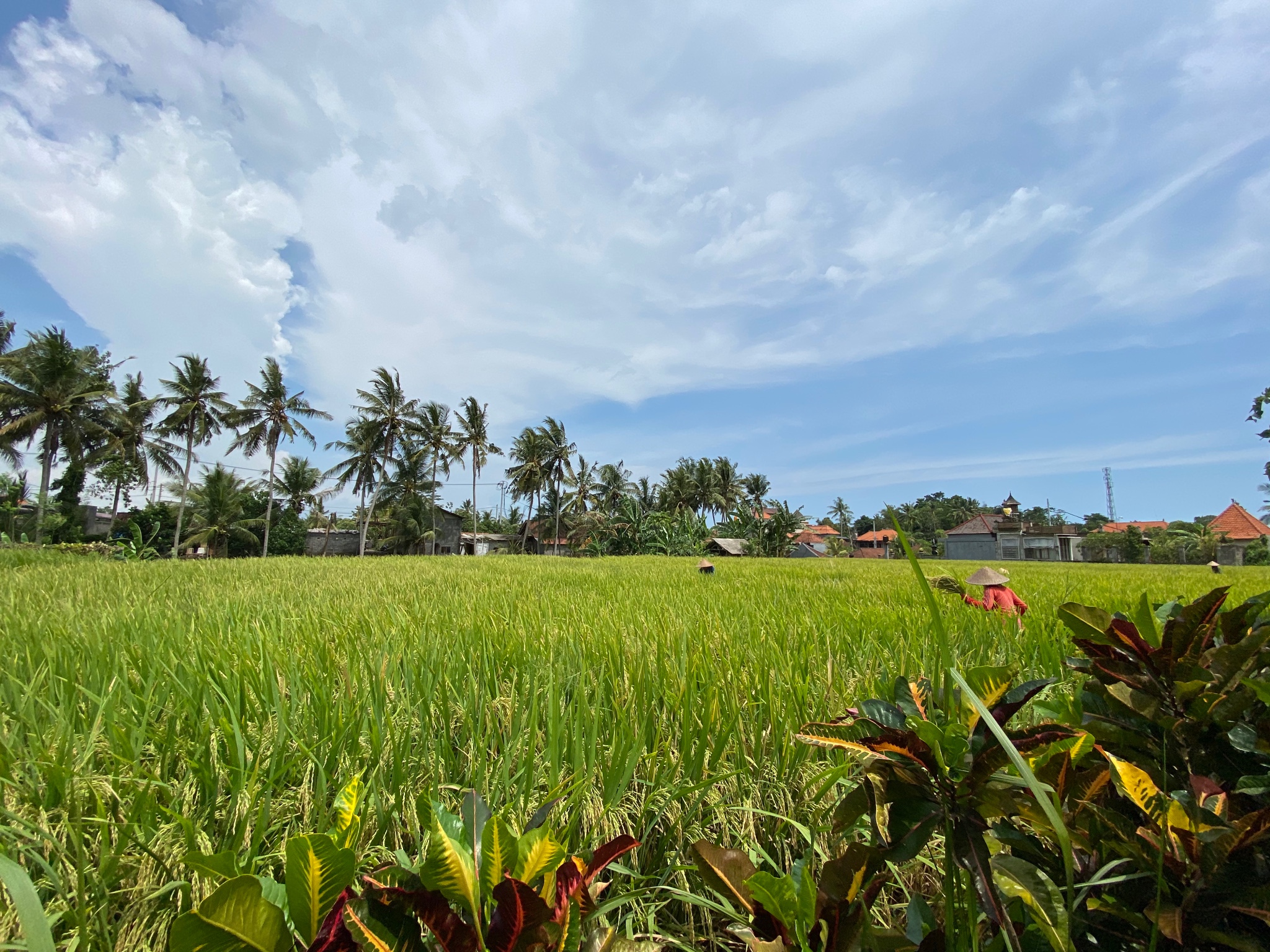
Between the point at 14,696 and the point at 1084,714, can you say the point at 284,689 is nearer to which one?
the point at 14,696

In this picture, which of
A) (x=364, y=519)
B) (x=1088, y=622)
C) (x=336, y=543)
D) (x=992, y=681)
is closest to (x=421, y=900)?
(x=992, y=681)

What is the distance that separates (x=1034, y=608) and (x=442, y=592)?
3850mm

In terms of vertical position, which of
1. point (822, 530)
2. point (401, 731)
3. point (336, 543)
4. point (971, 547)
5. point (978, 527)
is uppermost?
point (822, 530)

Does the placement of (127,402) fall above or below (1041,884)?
above

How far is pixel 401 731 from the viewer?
1.24 metres

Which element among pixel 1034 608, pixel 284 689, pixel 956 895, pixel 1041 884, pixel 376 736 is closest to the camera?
pixel 1041 884

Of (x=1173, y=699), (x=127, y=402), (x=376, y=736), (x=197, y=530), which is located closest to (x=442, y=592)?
(x=376, y=736)

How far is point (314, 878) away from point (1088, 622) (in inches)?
33.4

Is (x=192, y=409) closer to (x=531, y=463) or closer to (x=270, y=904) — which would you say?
(x=531, y=463)

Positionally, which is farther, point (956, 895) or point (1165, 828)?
point (956, 895)

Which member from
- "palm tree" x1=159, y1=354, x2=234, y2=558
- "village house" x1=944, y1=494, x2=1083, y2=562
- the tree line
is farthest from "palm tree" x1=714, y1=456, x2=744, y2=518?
"palm tree" x1=159, y1=354, x2=234, y2=558

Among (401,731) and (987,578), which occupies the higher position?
(987,578)

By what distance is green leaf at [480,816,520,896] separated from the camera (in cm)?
51

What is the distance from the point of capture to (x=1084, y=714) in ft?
2.27
